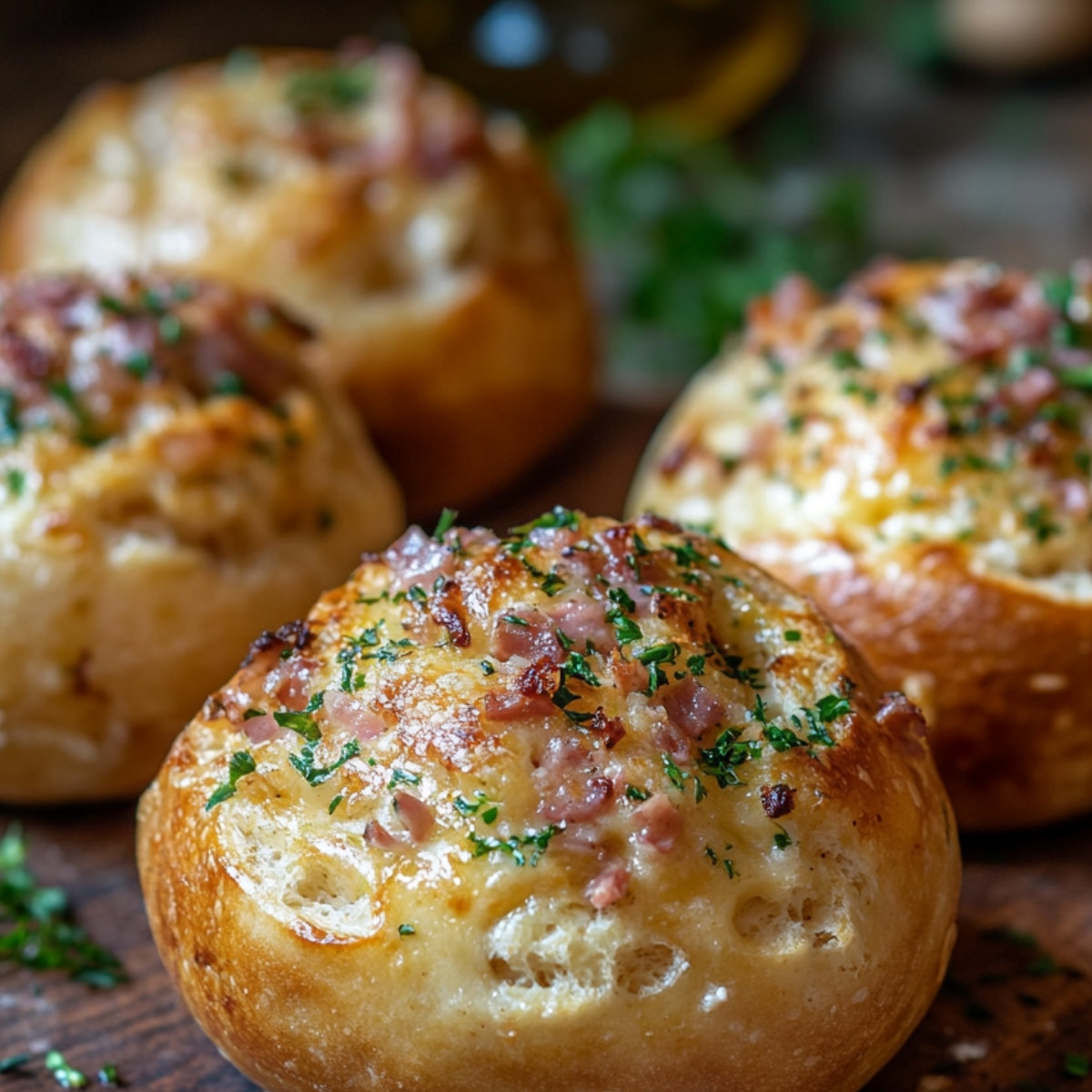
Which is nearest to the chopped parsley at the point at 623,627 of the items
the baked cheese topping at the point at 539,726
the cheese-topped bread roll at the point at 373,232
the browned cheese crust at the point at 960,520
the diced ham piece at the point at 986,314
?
the baked cheese topping at the point at 539,726

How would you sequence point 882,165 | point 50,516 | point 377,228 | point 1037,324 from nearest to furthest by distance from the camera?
1. point 50,516
2. point 1037,324
3. point 377,228
4. point 882,165

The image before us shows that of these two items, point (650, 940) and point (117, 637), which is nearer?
point (650, 940)

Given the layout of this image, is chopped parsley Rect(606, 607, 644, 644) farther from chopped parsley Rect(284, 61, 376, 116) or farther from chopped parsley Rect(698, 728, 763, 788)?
chopped parsley Rect(284, 61, 376, 116)

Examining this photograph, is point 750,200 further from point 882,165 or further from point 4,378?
point 4,378

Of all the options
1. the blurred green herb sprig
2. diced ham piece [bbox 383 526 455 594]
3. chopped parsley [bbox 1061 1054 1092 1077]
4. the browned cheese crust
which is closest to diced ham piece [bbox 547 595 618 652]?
diced ham piece [bbox 383 526 455 594]

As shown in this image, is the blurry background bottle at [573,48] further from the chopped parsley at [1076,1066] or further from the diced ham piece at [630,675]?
the chopped parsley at [1076,1066]

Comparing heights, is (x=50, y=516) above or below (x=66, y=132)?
below

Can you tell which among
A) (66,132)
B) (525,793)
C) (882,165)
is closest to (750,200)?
(882,165)

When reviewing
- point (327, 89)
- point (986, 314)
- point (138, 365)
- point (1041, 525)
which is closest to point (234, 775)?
point (138, 365)
